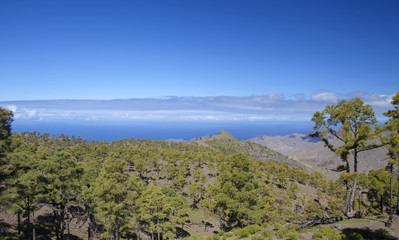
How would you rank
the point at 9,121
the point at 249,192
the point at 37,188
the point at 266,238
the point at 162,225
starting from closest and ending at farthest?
1. the point at 9,121
2. the point at 266,238
3. the point at 37,188
4. the point at 249,192
5. the point at 162,225

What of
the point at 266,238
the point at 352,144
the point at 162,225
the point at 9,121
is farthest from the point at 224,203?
Result: the point at 9,121

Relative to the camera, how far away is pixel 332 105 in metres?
18.3

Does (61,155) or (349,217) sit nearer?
(349,217)

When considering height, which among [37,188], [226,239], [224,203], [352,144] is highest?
[352,144]

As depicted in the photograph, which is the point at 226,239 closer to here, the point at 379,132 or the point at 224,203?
the point at 224,203

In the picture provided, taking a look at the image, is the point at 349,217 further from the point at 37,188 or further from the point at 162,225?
the point at 37,188

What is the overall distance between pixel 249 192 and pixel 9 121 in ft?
79.9

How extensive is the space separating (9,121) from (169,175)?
63114 mm

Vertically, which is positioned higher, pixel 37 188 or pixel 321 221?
pixel 37 188

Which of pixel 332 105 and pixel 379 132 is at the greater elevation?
pixel 332 105

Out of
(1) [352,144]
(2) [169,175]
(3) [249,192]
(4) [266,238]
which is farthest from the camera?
(2) [169,175]

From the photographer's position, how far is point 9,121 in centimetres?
1496

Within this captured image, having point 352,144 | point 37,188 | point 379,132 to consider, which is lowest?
point 37,188

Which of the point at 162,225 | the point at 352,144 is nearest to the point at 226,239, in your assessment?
the point at 162,225
